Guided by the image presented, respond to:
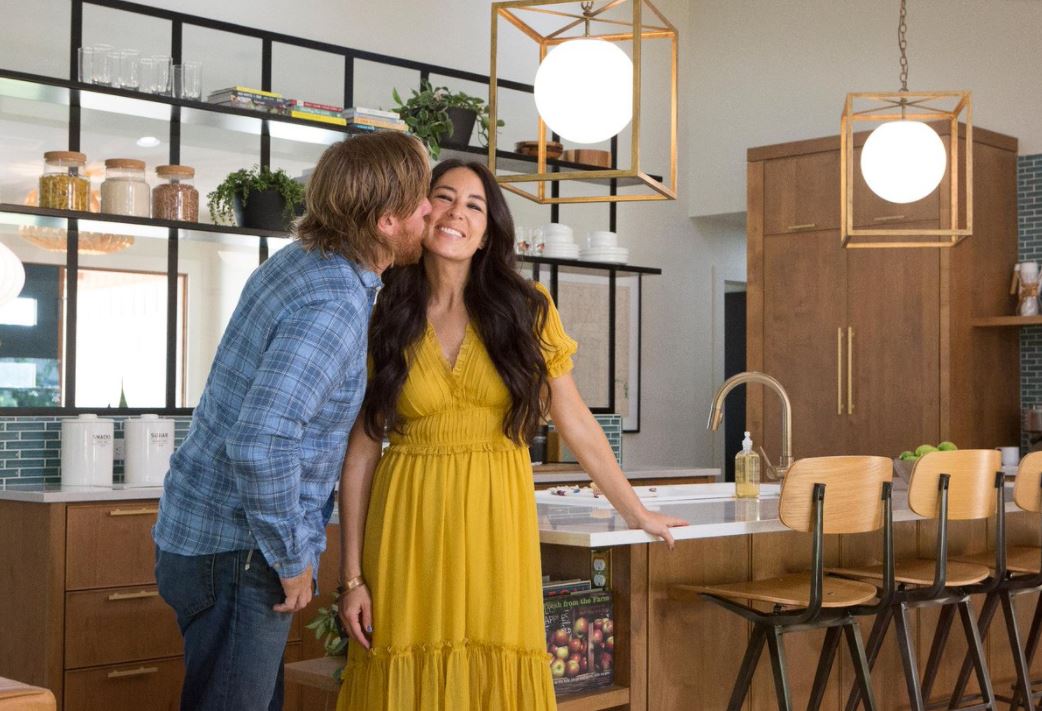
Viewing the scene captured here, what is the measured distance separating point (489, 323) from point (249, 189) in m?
2.74

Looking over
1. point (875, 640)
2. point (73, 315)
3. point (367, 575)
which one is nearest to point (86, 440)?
point (73, 315)

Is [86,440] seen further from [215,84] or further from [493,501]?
[493,501]

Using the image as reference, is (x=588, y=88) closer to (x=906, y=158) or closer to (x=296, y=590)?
(x=296, y=590)

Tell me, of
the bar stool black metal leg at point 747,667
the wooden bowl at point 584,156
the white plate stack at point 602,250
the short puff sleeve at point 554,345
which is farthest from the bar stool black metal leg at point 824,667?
the wooden bowl at point 584,156

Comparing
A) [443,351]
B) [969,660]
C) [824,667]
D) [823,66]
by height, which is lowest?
[969,660]

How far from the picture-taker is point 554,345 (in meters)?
2.48

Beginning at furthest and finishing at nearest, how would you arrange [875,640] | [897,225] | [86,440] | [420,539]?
[897,225]
[86,440]
[875,640]
[420,539]

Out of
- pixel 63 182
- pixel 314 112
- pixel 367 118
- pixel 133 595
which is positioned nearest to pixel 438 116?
pixel 367 118

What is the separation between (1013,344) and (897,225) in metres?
0.87

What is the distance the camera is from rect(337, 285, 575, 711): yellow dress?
2344mm

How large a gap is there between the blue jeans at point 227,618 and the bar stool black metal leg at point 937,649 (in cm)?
230

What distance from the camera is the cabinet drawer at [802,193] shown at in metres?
6.59

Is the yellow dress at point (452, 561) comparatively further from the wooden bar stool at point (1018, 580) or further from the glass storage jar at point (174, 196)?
the glass storage jar at point (174, 196)

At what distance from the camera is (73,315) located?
476 centimetres
